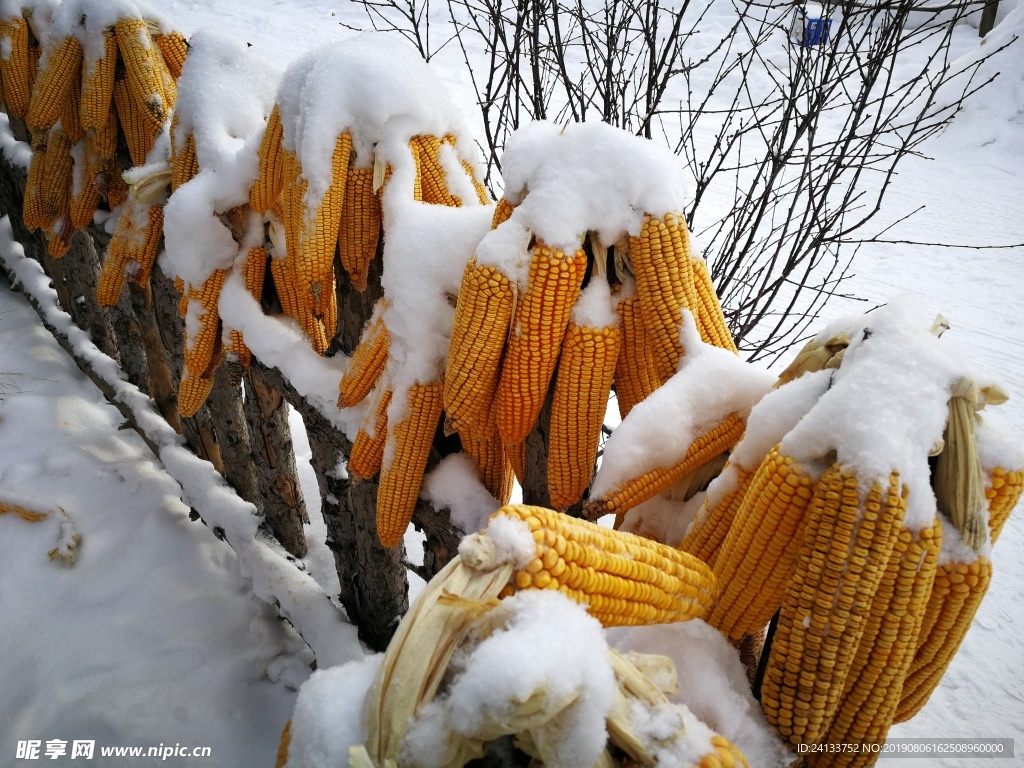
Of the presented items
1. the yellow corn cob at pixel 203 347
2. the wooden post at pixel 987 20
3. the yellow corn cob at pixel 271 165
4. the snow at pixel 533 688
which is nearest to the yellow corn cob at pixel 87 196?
the yellow corn cob at pixel 203 347

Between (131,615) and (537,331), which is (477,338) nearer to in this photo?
(537,331)

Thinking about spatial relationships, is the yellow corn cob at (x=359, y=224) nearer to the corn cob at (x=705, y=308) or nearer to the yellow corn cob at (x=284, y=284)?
the yellow corn cob at (x=284, y=284)

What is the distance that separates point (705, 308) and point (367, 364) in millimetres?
868

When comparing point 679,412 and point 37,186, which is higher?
point 679,412

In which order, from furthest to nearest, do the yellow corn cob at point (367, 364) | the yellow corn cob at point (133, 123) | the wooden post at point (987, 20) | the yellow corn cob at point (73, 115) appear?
the wooden post at point (987, 20) → the yellow corn cob at point (73, 115) → the yellow corn cob at point (133, 123) → the yellow corn cob at point (367, 364)

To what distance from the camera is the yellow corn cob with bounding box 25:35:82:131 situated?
255cm

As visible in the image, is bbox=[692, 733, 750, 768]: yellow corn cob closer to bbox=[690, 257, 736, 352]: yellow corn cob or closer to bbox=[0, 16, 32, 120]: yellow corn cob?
bbox=[690, 257, 736, 352]: yellow corn cob

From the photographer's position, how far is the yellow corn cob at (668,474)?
1.25m

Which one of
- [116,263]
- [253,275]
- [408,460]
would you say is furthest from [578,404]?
[116,263]

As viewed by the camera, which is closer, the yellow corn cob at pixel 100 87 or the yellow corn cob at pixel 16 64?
the yellow corn cob at pixel 100 87

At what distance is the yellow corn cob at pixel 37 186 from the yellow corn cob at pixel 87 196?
25cm

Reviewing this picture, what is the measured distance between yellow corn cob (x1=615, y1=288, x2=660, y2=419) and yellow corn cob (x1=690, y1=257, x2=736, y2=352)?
0.40 feet

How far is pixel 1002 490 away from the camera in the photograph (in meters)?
0.94

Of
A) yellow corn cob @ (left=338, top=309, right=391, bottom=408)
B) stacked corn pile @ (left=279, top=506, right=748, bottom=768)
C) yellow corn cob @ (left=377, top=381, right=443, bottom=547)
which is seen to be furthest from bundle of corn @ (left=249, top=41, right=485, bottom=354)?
stacked corn pile @ (left=279, top=506, right=748, bottom=768)
